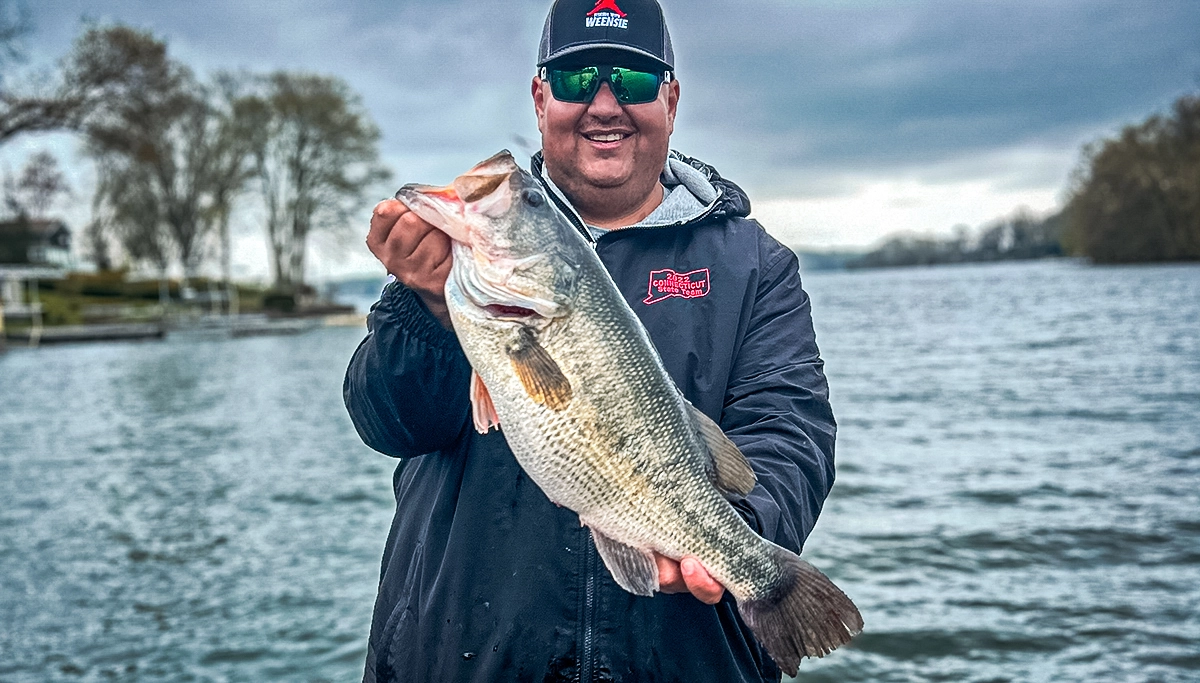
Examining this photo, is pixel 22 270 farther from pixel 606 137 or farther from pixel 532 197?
pixel 532 197

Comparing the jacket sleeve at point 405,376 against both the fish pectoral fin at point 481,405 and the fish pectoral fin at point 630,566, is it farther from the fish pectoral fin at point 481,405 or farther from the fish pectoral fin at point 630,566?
the fish pectoral fin at point 630,566

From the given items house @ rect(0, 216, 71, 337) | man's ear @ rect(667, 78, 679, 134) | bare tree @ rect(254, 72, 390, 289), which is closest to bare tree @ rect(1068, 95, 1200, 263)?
bare tree @ rect(254, 72, 390, 289)

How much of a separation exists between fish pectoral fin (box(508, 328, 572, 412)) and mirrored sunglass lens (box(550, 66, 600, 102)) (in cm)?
100

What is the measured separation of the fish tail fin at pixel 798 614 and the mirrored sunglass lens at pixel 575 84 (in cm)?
151

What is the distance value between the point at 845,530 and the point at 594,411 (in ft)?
28.9

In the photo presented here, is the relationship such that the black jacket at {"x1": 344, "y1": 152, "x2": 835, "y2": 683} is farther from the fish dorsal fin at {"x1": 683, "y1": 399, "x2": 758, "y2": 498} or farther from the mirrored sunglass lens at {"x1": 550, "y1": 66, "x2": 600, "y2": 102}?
the mirrored sunglass lens at {"x1": 550, "y1": 66, "x2": 600, "y2": 102}

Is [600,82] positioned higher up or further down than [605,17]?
further down

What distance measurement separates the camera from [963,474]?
12.9m

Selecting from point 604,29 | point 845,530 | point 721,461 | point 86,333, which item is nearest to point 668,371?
→ point 721,461

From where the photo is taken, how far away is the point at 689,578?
243cm

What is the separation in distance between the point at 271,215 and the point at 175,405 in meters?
39.4

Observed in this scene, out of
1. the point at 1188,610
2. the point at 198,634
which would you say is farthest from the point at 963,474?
the point at 198,634

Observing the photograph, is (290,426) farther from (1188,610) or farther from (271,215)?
(271,215)

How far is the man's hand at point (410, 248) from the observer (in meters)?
2.34
